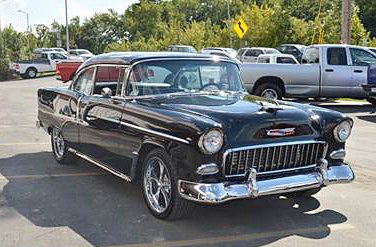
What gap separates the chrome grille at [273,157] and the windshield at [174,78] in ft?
4.96

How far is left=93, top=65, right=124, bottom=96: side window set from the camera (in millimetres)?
6584

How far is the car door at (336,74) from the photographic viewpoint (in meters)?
16.0

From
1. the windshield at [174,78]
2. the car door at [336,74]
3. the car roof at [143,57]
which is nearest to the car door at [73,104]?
the car roof at [143,57]

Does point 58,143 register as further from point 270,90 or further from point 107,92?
point 270,90

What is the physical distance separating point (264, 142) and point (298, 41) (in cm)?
3455

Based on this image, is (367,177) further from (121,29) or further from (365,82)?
(121,29)

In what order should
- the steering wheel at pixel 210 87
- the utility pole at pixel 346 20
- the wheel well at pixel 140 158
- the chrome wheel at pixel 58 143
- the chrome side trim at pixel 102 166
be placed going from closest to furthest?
the wheel well at pixel 140 158
the chrome side trim at pixel 102 166
the steering wheel at pixel 210 87
the chrome wheel at pixel 58 143
the utility pole at pixel 346 20

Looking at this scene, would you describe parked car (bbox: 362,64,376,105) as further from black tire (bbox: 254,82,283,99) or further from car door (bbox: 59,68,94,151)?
car door (bbox: 59,68,94,151)

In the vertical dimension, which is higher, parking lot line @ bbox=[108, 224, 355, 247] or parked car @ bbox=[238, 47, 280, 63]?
parked car @ bbox=[238, 47, 280, 63]

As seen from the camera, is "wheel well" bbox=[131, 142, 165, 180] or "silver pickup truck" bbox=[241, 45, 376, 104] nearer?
"wheel well" bbox=[131, 142, 165, 180]

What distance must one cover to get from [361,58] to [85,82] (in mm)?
11027

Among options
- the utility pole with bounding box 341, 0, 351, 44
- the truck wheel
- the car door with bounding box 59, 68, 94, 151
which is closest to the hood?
the car door with bounding box 59, 68, 94, 151

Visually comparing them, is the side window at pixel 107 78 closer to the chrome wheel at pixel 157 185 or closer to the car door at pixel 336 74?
the chrome wheel at pixel 157 185

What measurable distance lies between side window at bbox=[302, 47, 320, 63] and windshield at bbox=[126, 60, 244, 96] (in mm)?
10175
